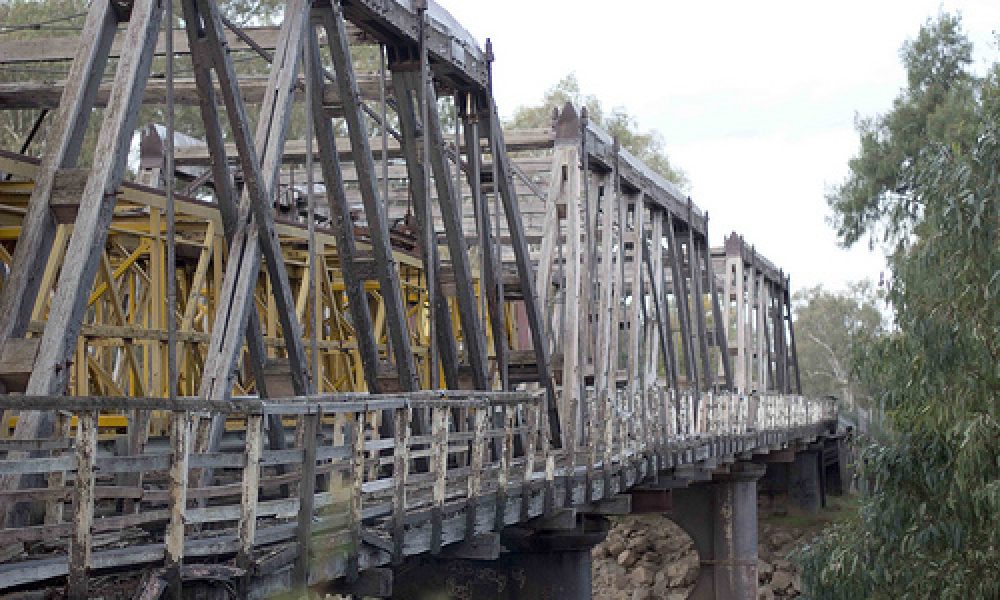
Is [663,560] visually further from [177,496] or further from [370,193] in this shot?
[177,496]

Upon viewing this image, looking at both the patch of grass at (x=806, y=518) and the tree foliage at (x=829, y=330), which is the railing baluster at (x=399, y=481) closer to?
the patch of grass at (x=806, y=518)

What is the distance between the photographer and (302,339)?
Answer: 12094mm

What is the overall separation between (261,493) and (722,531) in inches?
630

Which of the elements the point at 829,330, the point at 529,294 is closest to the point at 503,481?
the point at 529,294

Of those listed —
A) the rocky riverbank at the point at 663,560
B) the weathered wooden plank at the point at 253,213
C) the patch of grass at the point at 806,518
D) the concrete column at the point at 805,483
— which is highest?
the weathered wooden plank at the point at 253,213

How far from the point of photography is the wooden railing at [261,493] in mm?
6031

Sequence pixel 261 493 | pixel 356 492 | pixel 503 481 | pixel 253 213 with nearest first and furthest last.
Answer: pixel 356 492, pixel 253 213, pixel 503 481, pixel 261 493

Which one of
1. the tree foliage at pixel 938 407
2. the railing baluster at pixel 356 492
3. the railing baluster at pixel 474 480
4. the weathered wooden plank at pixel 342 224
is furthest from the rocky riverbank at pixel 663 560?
the railing baluster at pixel 356 492

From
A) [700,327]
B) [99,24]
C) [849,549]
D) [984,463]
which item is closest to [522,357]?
[849,549]

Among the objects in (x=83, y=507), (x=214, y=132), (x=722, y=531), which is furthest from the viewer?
(x=722, y=531)

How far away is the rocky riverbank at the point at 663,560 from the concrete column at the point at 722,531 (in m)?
5.31

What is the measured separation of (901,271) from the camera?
16.1 m

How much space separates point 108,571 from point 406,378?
6.01 m

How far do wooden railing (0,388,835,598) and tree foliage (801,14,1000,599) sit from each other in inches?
142
